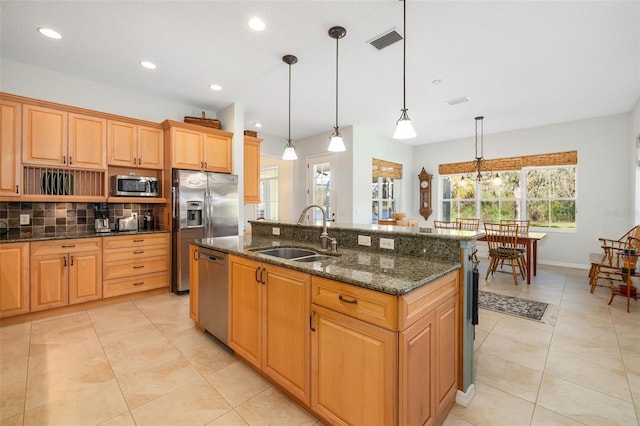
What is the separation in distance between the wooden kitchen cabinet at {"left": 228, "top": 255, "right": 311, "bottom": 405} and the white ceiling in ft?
6.93

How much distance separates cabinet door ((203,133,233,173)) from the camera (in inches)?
168

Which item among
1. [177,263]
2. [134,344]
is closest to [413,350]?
[134,344]

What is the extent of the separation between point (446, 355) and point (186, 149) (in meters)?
3.93

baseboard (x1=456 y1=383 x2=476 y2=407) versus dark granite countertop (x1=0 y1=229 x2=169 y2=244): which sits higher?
dark granite countertop (x1=0 y1=229 x2=169 y2=244)

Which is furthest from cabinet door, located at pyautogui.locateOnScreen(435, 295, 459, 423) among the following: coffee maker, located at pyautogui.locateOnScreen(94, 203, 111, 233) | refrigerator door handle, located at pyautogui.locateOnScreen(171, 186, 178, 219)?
coffee maker, located at pyautogui.locateOnScreen(94, 203, 111, 233)

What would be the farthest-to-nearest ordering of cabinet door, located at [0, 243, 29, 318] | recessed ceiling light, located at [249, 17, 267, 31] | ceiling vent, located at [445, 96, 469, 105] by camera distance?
ceiling vent, located at [445, 96, 469, 105] → cabinet door, located at [0, 243, 29, 318] → recessed ceiling light, located at [249, 17, 267, 31]

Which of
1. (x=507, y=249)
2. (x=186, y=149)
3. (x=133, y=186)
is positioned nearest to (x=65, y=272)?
(x=133, y=186)

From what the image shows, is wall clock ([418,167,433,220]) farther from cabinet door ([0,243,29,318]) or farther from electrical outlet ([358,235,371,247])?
cabinet door ([0,243,29,318])

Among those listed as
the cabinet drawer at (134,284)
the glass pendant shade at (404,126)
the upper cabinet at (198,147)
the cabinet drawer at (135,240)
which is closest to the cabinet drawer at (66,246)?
the cabinet drawer at (135,240)

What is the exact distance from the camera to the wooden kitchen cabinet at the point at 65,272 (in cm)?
307

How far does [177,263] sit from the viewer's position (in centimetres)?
393

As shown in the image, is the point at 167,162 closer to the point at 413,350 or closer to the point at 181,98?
the point at 181,98

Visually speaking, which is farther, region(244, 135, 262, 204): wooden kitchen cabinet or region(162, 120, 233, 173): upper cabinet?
region(244, 135, 262, 204): wooden kitchen cabinet

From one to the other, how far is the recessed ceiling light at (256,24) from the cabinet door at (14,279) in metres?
3.14
